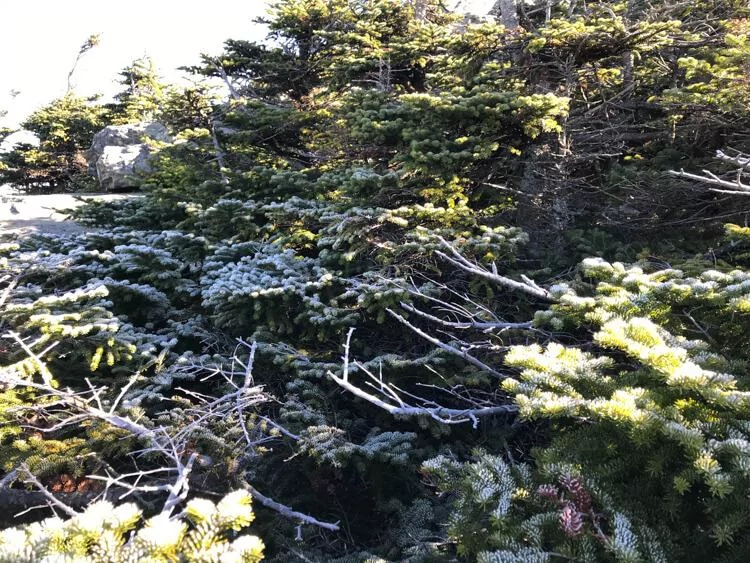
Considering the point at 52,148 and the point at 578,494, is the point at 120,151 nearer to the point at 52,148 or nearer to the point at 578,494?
the point at 52,148

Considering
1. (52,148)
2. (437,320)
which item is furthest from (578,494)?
(52,148)

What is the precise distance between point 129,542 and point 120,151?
15917mm

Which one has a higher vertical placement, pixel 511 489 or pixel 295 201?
pixel 295 201

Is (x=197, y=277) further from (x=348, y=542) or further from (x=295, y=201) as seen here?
(x=348, y=542)

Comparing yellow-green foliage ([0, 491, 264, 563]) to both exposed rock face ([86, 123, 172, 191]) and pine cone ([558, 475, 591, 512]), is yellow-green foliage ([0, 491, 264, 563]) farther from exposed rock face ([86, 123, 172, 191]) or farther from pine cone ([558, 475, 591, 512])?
exposed rock face ([86, 123, 172, 191])

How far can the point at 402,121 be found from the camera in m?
5.90

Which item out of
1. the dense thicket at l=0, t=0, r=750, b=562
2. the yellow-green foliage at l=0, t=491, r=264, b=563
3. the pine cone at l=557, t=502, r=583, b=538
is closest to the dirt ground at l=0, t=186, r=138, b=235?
the dense thicket at l=0, t=0, r=750, b=562

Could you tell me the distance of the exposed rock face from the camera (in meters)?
14.3

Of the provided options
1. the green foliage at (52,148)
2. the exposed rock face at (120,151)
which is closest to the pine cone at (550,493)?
the exposed rock face at (120,151)

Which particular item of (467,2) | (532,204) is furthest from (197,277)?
(467,2)

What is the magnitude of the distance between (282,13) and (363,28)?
5.94 ft

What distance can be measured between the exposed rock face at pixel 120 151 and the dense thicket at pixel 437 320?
682 centimetres

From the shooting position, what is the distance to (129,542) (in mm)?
1437

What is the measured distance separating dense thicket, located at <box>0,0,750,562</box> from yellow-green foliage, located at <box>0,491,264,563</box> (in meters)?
0.79
